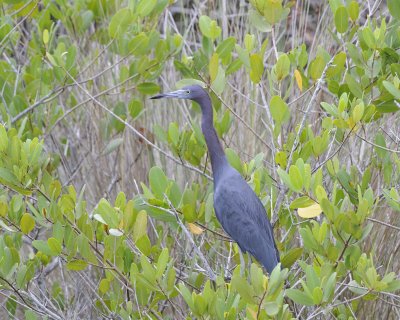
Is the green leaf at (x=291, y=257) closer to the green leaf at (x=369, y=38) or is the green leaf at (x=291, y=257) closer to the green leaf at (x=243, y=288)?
the green leaf at (x=243, y=288)

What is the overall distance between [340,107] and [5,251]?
50.3 inches

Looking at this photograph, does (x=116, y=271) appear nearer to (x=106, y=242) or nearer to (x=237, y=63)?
(x=106, y=242)

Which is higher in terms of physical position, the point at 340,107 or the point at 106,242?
the point at 340,107

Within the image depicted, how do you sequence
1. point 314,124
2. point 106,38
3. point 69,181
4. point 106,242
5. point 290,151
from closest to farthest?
point 106,242
point 290,151
point 314,124
point 69,181
point 106,38

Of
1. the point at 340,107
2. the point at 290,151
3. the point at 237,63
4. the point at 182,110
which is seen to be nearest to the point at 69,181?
the point at 182,110

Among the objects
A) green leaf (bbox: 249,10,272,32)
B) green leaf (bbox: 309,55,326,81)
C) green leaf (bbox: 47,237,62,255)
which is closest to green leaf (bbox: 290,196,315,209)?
green leaf (bbox: 309,55,326,81)

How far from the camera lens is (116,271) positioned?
3.25 meters

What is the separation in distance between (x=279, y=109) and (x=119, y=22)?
1038 mm

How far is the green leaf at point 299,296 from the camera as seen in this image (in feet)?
9.04

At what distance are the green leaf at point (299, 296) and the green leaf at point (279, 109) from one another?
2.60ft

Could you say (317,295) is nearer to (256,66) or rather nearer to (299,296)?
(299,296)

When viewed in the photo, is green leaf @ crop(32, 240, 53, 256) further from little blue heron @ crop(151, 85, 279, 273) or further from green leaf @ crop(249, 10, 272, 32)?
green leaf @ crop(249, 10, 272, 32)

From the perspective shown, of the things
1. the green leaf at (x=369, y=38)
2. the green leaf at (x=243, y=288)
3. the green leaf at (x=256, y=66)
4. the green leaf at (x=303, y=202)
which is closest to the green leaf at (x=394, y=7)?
the green leaf at (x=369, y=38)

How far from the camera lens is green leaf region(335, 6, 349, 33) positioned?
3.64m
